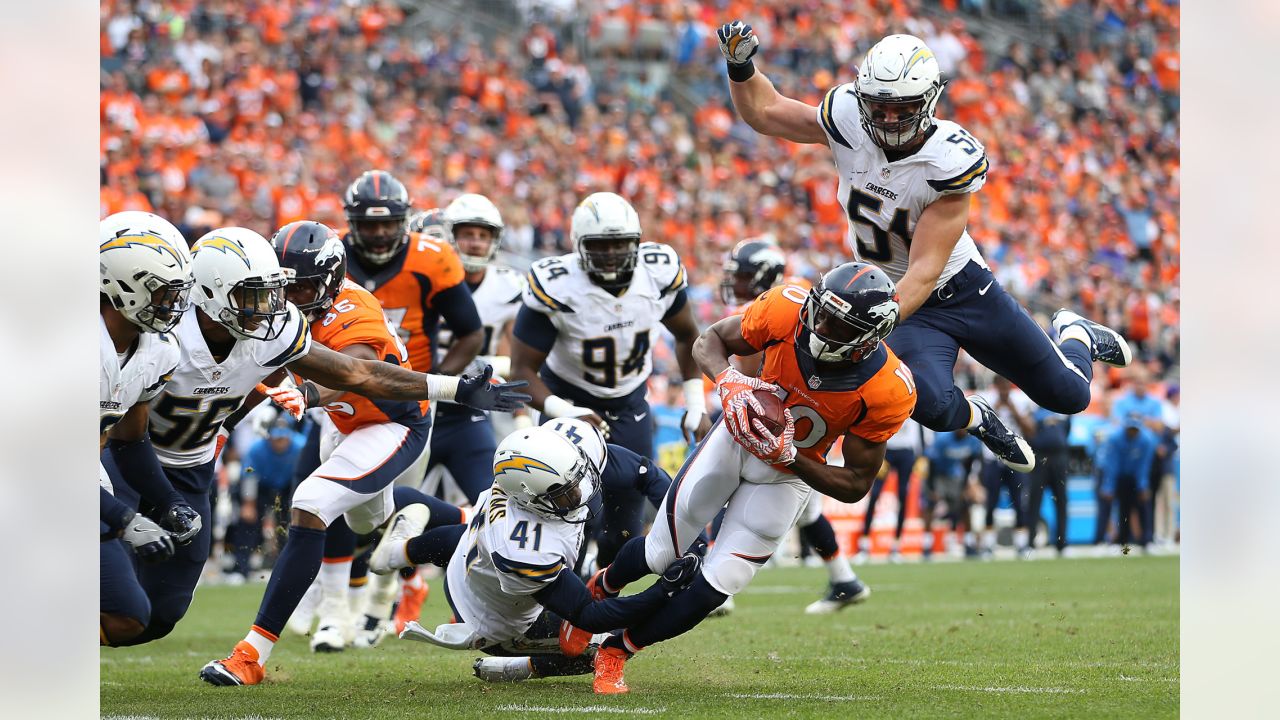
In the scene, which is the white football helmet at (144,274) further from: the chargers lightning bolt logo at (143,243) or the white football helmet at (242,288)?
the white football helmet at (242,288)

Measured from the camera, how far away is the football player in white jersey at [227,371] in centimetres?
480

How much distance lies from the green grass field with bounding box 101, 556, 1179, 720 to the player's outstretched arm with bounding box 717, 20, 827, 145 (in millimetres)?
2182

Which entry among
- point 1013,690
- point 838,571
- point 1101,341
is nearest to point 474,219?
point 838,571

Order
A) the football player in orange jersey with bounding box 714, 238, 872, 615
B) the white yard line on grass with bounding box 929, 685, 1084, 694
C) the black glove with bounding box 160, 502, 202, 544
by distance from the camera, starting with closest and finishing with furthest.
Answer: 1. the white yard line on grass with bounding box 929, 685, 1084, 694
2. the black glove with bounding box 160, 502, 202, 544
3. the football player in orange jersey with bounding box 714, 238, 872, 615

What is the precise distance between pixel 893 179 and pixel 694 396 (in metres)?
1.97

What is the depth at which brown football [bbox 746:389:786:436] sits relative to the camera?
470 centimetres

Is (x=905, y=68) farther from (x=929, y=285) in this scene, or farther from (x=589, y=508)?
(x=589, y=508)

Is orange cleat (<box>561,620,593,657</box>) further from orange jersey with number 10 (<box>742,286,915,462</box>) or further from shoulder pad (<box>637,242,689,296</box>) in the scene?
shoulder pad (<box>637,242,689,296</box>)

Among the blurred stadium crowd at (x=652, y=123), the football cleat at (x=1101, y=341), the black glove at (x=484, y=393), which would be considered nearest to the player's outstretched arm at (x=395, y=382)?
the black glove at (x=484, y=393)

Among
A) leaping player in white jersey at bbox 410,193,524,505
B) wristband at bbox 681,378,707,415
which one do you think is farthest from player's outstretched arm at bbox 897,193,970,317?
leaping player in white jersey at bbox 410,193,524,505

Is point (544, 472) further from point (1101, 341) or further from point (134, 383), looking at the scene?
point (1101, 341)

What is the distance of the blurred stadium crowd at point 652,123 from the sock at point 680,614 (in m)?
9.29
